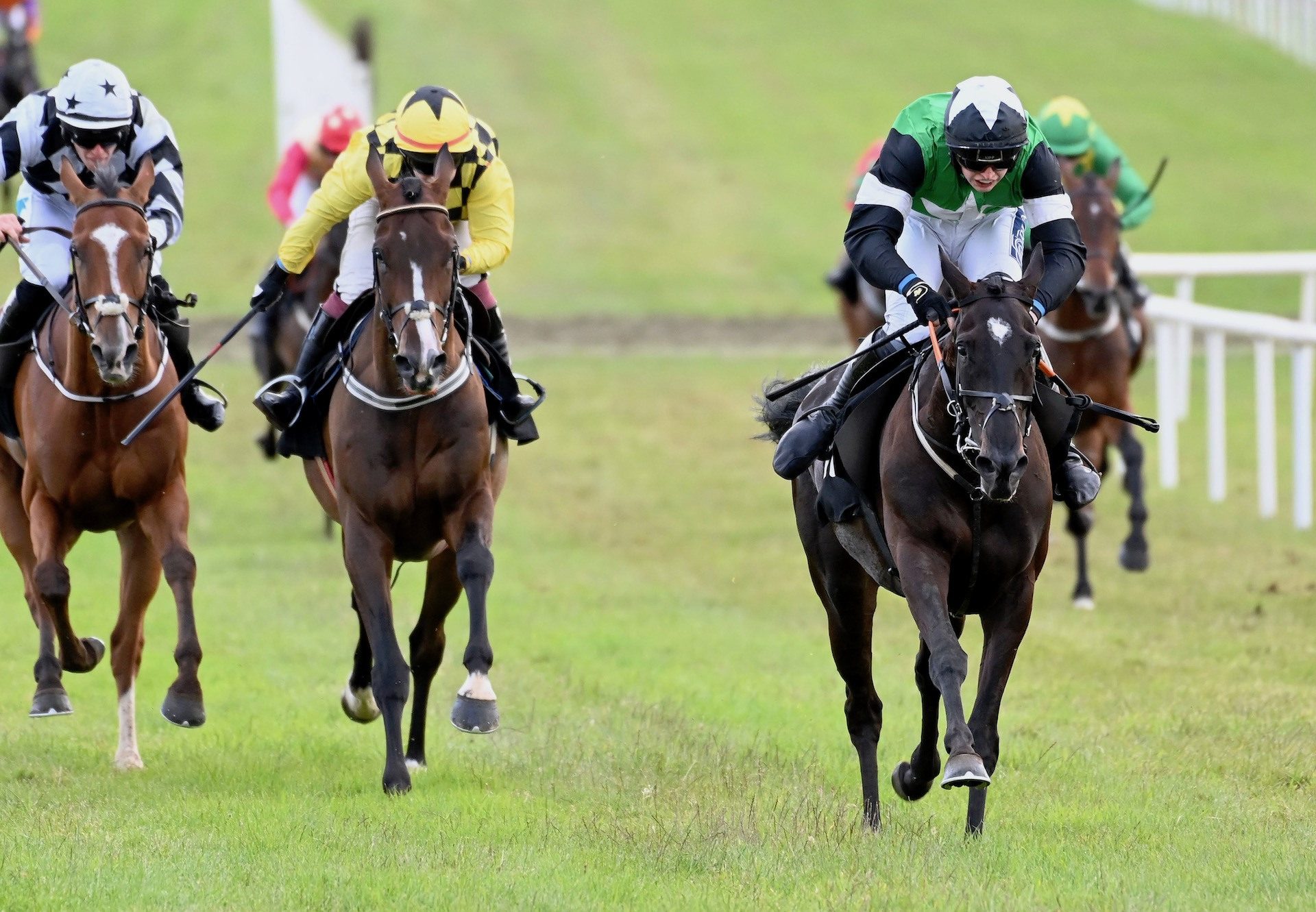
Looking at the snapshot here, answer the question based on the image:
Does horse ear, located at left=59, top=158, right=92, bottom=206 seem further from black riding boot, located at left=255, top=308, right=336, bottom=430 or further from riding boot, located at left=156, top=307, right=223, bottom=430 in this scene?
black riding boot, located at left=255, top=308, right=336, bottom=430

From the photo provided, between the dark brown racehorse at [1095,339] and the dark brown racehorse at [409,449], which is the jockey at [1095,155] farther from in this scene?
the dark brown racehorse at [409,449]

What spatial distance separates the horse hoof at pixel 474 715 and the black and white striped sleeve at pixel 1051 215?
8.51 ft

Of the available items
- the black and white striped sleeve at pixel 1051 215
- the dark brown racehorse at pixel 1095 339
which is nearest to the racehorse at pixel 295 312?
the dark brown racehorse at pixel 1095 339

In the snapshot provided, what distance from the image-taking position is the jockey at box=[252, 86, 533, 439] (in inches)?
313

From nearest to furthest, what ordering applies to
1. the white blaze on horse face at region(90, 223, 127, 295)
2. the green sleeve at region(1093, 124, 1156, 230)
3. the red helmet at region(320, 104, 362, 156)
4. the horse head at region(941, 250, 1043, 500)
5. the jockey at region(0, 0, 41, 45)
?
1. the horse head at region(941, 250, 1043, 500)
2. the white blaze on horse face at region(90, 223, 127, 295)
3. the green sleeve at region(1093, 124, 1156, 230)
4. the red helmet at region(320, 104, 362, 156)
5. the jockey at region(0, 0, 41, 45)

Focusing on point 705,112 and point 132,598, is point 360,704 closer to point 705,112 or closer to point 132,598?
point 132,598

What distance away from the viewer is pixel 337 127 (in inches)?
566

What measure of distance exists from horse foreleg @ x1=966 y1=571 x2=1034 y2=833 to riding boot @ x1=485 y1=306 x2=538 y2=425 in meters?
2.41

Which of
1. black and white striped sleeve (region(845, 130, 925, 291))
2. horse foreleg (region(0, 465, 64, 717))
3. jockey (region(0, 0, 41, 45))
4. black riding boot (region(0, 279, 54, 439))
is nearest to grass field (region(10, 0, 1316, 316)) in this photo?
jockey (region(0, 0, 41, 45))

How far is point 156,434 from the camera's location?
27.2ft

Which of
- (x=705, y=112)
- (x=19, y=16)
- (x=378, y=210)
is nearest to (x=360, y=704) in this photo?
(x=378, y=210)

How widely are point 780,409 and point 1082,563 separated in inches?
197

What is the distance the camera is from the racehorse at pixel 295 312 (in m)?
14.0

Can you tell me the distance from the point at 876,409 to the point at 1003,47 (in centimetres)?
3749
